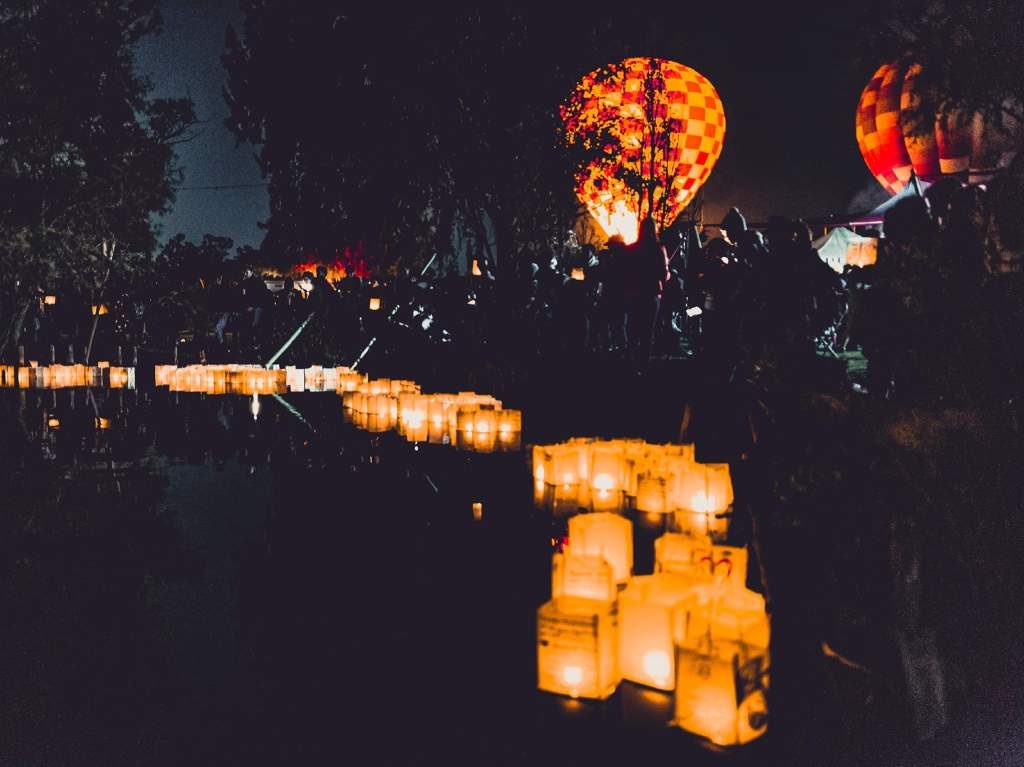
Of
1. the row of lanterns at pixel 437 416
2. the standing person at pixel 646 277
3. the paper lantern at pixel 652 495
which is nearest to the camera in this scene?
the paper lantern at pixel 652 495

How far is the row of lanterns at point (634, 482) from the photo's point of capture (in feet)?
15.2

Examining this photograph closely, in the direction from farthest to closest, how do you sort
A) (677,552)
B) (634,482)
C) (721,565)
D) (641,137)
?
(641,137) < (634,482) < (677,552) < (721,565)

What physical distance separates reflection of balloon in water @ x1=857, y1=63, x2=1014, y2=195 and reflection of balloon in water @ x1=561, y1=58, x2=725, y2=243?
9.49 feet

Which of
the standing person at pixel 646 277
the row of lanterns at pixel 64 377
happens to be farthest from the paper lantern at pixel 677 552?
the row of lanterns at pixel 64 377

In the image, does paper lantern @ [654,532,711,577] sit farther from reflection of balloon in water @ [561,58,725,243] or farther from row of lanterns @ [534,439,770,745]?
reflection of balloon in water @ [561,58,725,243]

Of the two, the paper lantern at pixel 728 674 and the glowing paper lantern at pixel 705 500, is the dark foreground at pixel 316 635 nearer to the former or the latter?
the paper lantern at pixel 728 674

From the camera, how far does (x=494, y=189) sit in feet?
40.5

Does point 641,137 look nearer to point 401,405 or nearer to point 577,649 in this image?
point 401,405

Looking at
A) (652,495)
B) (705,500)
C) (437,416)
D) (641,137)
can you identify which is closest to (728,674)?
(705,500)

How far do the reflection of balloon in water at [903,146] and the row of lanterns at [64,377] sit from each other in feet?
→ 46.3

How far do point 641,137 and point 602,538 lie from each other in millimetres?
11582

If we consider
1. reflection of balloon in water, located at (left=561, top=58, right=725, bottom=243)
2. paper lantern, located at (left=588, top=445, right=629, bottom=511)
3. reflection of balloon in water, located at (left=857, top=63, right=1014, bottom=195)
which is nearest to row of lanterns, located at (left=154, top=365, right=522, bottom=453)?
paper lantern, located at (left=588, top=445, right=629, bottom=511)

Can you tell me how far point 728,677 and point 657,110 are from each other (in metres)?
12.8

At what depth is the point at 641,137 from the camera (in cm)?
1421
